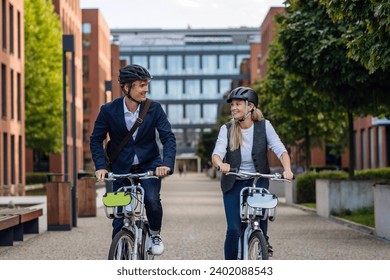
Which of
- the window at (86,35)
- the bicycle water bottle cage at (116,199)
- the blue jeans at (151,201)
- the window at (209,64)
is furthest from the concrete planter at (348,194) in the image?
the window at (209,64)

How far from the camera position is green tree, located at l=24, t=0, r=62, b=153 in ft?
185

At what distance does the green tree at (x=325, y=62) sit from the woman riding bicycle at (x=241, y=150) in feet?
34.8

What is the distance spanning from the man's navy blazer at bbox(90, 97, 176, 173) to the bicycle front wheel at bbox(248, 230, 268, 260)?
89 cm

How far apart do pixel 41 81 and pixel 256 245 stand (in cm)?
4928

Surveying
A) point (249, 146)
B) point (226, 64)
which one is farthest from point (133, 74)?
point (226, 64)

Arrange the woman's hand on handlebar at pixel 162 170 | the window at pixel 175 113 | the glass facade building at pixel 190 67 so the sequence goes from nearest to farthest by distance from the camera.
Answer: the woman's hand on handlebar at pixel 162 170 < the glass facade building at pixel 190 67 < the window at pixel 175 113

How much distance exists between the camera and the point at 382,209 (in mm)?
16453

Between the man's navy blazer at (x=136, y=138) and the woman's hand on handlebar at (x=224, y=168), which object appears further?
the man's navy blazer at (x=136, y=138)

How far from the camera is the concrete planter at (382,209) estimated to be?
16.1m

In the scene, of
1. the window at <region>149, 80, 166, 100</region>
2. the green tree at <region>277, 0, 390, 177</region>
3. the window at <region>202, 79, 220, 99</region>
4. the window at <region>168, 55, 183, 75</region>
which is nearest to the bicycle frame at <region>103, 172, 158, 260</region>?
the green tree at <region>277, 0, 390, 177</region>

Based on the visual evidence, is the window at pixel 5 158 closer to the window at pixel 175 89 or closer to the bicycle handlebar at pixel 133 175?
the bicycle handlebar at pixel 133 175

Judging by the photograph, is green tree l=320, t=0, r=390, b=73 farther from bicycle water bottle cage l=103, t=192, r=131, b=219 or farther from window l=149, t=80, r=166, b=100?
window l=149, t=80, r=166, b=100

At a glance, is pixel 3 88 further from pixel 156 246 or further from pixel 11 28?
pixel 156 246
